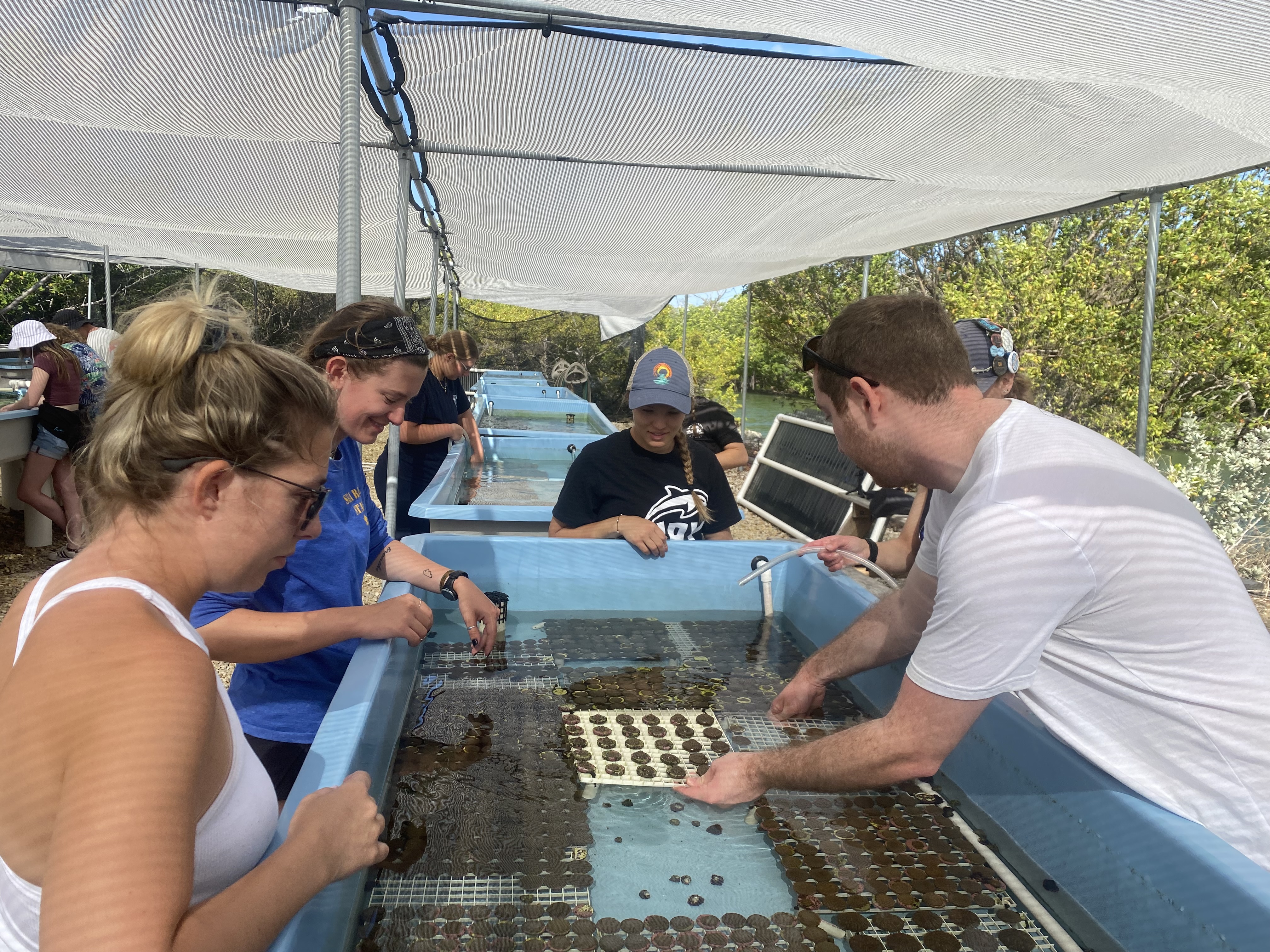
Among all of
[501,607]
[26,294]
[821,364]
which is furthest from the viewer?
[26,294]

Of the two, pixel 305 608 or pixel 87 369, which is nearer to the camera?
pixel 305 608

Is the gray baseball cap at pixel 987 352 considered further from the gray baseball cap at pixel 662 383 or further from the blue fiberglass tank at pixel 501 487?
the blue fiberglass tank at pixel 501 487

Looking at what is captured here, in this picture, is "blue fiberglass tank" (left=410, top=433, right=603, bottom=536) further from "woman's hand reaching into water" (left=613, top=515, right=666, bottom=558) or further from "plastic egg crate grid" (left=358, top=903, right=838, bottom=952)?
"plastic egg crate grid" (left=358, top=903, right=838, bottom=952)

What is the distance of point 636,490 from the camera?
11.6ft

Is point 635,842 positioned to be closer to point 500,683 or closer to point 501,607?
point 500,683

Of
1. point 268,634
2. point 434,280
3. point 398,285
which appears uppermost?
point 434,280

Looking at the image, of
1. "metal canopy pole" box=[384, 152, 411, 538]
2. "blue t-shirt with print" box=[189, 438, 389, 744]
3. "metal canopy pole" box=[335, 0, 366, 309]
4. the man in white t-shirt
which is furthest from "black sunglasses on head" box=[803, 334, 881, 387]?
"metal canopy pole" box=[384, 152, 411, 538]

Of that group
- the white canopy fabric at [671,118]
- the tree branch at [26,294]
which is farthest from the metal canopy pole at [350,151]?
the tree branch at [26,294]

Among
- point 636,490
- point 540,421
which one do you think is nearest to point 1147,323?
point 636,490

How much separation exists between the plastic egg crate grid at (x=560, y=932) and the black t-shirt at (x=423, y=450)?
12.2 feet

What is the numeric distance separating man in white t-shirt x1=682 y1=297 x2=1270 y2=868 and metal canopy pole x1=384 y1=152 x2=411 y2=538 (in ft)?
11.4

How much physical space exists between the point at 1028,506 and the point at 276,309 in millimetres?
24668

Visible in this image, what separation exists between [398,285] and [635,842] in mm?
4053

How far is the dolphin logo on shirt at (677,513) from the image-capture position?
11.5ft
